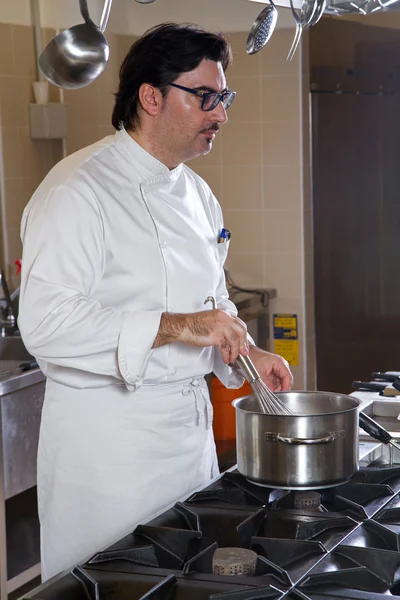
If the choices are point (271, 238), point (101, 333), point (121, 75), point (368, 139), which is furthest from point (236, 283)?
point (101, 333)

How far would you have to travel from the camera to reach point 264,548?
50.0 inches

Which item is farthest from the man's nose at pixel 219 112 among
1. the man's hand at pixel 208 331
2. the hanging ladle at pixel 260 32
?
the man's hand at pixel 208 331

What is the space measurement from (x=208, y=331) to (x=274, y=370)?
286 millimetres

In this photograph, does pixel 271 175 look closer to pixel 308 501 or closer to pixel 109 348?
pixel 109 348

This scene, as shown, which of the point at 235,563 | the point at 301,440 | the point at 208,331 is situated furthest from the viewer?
the point at 208,331

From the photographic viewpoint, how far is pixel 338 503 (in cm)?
144

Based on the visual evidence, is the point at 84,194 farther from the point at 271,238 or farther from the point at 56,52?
the point at 271,238

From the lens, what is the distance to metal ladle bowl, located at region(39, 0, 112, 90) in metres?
1.75

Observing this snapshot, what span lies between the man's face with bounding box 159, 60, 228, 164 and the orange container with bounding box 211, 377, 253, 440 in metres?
1.69

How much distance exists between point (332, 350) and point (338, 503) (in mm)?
2390

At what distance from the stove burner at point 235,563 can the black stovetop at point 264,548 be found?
13mm

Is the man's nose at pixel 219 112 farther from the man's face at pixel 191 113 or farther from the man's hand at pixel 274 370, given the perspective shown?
the man's hand at pixel 274 370

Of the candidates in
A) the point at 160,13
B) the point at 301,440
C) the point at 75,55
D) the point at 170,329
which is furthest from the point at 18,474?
the point at 160,13

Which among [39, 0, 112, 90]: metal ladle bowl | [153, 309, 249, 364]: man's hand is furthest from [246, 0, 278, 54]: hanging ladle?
[153, 309, 249, 364]: man's hand
